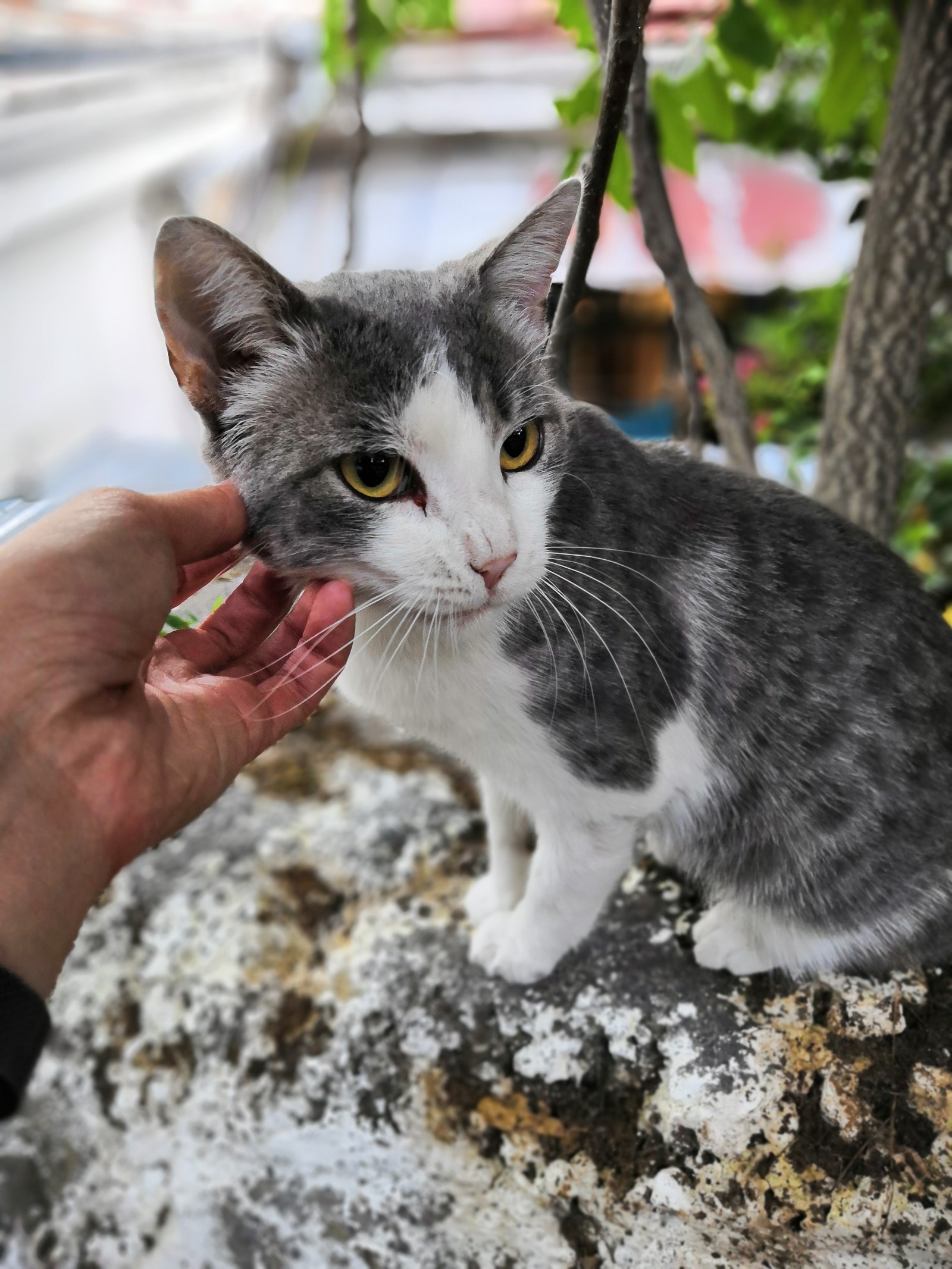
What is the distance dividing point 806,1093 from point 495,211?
2.98 m

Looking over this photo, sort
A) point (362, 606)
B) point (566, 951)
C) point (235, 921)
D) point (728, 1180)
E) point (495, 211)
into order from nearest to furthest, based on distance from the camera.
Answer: point (362, 606) < point (728, 1180) < point (566, 951) < point (235, 921) < point (495, 211)

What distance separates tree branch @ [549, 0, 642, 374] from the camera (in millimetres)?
964

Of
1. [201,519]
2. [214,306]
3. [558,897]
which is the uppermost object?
[214,306]

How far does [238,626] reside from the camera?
1081 mm

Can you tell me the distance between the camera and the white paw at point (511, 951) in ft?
4.17

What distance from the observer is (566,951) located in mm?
1307

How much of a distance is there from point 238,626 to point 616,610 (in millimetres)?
416

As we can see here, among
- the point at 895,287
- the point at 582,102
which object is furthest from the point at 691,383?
the point at 582,102

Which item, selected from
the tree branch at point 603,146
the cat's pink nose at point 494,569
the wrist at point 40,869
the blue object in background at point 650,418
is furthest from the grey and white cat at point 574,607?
the blue object in background at point 650,418

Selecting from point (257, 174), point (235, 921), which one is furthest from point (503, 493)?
point (257, 174)

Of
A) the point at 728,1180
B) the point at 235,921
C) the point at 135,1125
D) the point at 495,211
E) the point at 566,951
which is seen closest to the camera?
the point at 728,1180

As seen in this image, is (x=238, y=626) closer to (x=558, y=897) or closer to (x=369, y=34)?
(x=558, y=897)

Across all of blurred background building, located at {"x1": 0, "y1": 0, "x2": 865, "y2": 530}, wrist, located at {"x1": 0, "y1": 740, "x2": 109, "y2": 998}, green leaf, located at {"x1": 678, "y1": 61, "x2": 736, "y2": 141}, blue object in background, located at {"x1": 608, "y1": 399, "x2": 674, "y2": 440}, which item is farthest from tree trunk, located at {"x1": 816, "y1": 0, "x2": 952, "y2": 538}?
wrist, located at {"x1": 0, "y1": 740, "x2": 109, "y2": 998}

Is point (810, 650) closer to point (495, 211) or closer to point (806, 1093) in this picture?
point (806, 1093)
